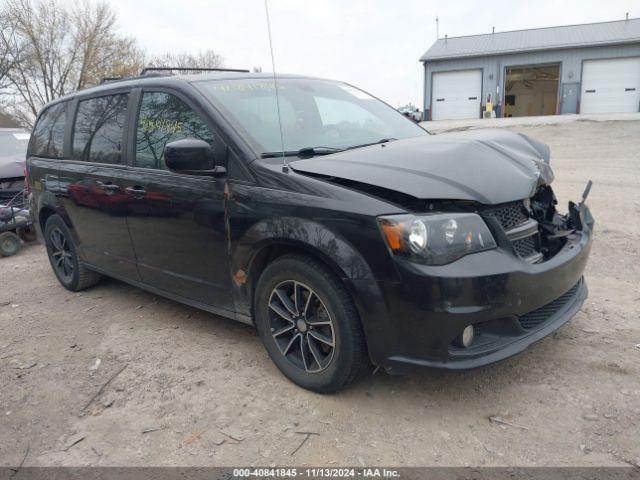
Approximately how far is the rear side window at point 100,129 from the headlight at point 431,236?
249cm

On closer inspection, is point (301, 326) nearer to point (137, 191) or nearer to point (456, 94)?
point (137, 191)

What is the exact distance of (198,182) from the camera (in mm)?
3305

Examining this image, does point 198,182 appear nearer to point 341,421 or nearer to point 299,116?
point 299,116

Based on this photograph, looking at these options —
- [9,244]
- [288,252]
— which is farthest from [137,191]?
[9,244]

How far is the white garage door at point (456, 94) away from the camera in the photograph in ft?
107

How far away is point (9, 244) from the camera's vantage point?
7.08 meters

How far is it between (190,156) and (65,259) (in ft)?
9.59

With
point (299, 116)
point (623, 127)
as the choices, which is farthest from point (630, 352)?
point (623, 127)

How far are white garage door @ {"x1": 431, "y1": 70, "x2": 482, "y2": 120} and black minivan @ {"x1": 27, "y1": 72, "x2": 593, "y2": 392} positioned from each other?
3079 cm

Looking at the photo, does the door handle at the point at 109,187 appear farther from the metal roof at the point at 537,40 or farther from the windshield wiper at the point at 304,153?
the metal roof at the point at 537,40

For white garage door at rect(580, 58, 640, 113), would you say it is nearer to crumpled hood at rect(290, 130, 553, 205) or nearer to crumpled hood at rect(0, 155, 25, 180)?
crumpled hood at rect(0, 155, 25, 180)

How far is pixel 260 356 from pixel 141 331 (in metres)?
1.17

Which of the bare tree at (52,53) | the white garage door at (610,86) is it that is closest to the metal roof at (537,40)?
the white garage door at (610,86)

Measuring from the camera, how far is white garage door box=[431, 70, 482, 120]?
3272cm
